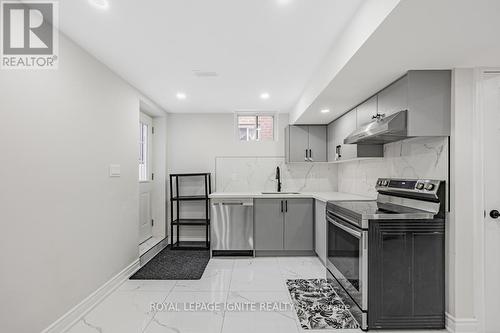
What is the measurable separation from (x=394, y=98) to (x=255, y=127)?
2956mm

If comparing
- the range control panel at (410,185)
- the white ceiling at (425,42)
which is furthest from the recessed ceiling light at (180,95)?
the range control panel at (410,185)

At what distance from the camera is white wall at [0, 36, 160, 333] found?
176 centimetres

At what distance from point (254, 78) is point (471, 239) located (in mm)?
2560

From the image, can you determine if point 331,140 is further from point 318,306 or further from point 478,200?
point 318,306

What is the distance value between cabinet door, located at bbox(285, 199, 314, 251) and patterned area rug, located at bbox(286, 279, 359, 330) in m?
0.94

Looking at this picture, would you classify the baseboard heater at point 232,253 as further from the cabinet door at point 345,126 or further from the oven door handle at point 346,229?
the cabinet door at point 345,126

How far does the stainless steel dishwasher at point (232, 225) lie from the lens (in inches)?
164

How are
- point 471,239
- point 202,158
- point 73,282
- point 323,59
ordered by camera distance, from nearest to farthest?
point 471,239, point 73,282, point 323,59, point 202,158

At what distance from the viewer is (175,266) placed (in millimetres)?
3730

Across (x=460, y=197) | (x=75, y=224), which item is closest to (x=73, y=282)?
(x=75, y=224)

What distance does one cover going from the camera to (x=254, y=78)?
10.7 ft

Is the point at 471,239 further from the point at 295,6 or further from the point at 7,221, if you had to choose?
the point at 7,221

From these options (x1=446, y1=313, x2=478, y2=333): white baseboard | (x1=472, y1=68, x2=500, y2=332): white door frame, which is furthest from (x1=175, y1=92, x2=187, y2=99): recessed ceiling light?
(x1=446, y1=313, x2=478, y2=333): white baseboard

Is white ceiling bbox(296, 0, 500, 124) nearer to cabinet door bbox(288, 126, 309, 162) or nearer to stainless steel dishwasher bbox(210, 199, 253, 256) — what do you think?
cabinet door bbox(288, 126, 309, 162)
